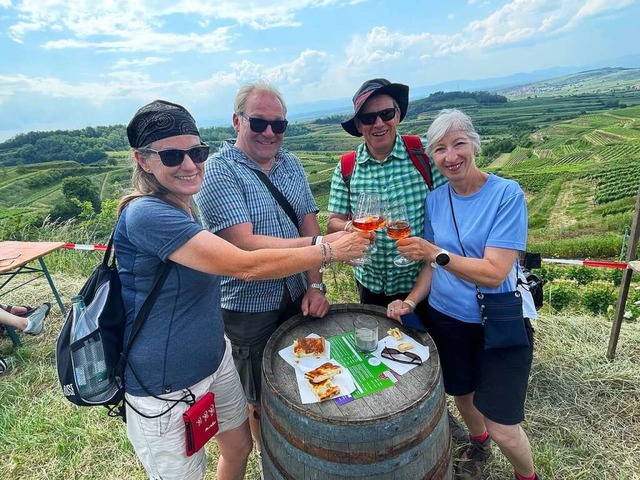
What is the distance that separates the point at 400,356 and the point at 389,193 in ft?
3.39

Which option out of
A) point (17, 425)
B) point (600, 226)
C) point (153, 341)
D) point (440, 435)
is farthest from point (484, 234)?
point (600, 226)

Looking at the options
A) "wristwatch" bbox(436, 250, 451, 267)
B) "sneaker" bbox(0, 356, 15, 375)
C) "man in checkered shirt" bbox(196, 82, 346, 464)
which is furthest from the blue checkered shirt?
"sneaker" bbox(0, 356, 15, 375)

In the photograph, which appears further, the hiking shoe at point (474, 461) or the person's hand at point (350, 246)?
the hiking shoe at point (474, 461)

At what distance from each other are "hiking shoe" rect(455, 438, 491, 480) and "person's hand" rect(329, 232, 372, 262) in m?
1.76

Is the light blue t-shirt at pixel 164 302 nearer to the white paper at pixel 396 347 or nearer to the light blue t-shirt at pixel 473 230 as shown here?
the white paper at pixel 396 347

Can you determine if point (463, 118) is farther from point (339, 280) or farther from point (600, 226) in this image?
point (600, 226)

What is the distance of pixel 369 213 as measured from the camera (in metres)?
1.80

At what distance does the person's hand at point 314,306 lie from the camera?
2156 millimetres

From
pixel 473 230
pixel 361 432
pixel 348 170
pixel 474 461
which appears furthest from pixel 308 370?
pixel 474 461

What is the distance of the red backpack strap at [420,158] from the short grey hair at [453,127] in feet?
1.07

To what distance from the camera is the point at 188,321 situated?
1681 millimetres

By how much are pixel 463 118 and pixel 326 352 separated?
145 cm

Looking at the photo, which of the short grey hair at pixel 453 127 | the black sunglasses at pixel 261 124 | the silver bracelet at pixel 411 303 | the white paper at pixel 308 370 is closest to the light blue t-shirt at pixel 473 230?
the silver bracelet at pixel 411 303

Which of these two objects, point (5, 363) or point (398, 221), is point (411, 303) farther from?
point (5, 363)
